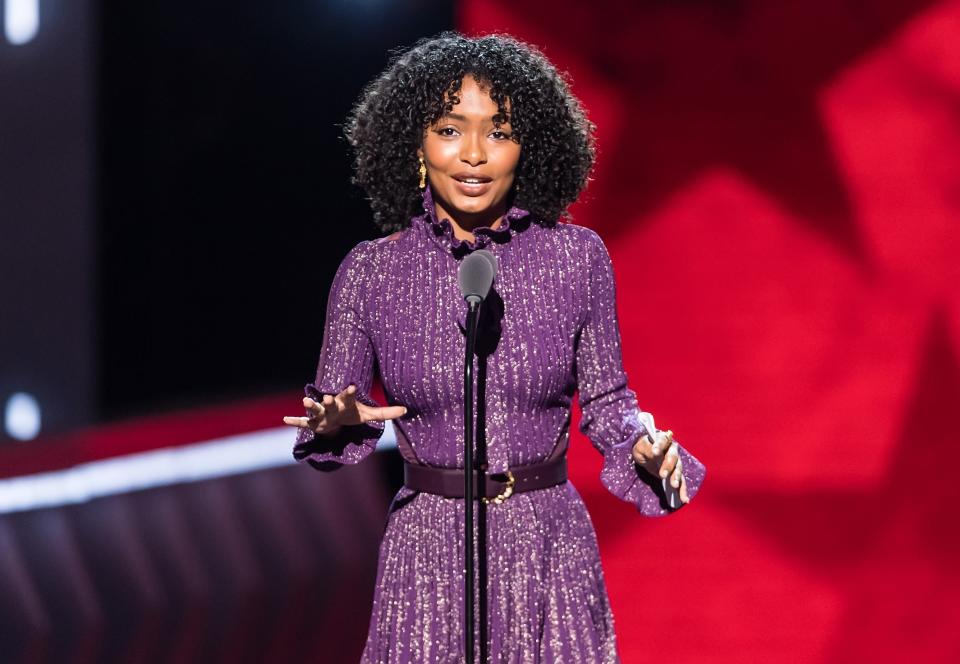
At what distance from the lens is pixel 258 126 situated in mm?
4059

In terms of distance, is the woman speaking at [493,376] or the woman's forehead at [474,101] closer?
the woman speaking at [493,376]

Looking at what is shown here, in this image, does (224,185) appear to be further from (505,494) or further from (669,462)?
(669,462)

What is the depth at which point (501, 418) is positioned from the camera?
2.13m

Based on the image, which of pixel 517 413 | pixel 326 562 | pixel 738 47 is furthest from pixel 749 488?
pixel 517 413

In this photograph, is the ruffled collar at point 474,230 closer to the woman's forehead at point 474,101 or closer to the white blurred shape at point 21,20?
the woman's forehead at point 474,101

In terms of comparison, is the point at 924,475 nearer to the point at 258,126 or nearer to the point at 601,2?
the point at 601,2

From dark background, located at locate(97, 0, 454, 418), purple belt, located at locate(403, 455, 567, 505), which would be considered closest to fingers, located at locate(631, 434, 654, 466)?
purple belt, located at locate(403, 455, 567, 505)

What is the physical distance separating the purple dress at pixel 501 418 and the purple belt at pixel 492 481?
1cm

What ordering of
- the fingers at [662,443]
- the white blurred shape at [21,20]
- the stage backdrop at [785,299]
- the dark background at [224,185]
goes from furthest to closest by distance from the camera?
the dark background at [224,185]
the stage backdrop at [785,299]
the white blurred shape at [21,20]
the fingers at [662,443]

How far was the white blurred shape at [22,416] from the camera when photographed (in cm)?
347

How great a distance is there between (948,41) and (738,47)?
52 centimetres

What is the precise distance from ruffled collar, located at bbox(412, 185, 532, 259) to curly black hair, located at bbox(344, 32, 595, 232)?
0.20 ft

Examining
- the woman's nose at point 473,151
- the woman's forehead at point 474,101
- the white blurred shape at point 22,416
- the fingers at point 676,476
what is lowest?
the white blurred shape at point 22,416

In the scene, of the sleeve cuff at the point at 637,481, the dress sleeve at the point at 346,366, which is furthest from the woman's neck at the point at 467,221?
the sleeve cuff at the point at 637,481
